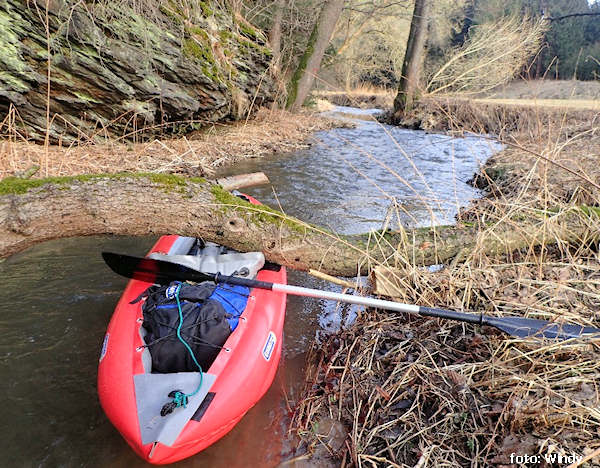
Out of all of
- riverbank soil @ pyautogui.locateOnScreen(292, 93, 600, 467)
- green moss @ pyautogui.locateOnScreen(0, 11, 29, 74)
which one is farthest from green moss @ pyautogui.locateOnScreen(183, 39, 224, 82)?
riverbank soil @ pyautogui.locateOnScreen(292, 93, 600, 467)

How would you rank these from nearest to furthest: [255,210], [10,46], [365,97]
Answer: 1. [255,210]
2. [10,46]
3. [365,97]

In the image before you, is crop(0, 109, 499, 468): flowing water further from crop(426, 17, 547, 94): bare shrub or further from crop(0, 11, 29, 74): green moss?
crop(0, 11, 29, 74): green moss

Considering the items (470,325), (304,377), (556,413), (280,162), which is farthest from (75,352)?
(280,162)

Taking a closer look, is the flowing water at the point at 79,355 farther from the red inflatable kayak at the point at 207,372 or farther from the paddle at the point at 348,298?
the paddle at the point at 348,298

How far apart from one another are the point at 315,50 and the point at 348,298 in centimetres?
1056

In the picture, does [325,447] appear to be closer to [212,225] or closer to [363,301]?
[363,301]

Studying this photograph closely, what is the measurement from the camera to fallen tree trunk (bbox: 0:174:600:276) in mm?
2182

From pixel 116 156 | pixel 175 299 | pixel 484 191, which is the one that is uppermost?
pixel 116 156

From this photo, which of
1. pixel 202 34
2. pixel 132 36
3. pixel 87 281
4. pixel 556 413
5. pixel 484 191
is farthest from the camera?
pixel 202 34

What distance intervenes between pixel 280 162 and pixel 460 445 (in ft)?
22.3

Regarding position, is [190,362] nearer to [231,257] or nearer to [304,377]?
[304,377]

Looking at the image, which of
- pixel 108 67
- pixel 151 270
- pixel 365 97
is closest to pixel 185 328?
pixel 151 270

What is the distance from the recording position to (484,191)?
670 centimetres

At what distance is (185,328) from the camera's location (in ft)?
7.17
